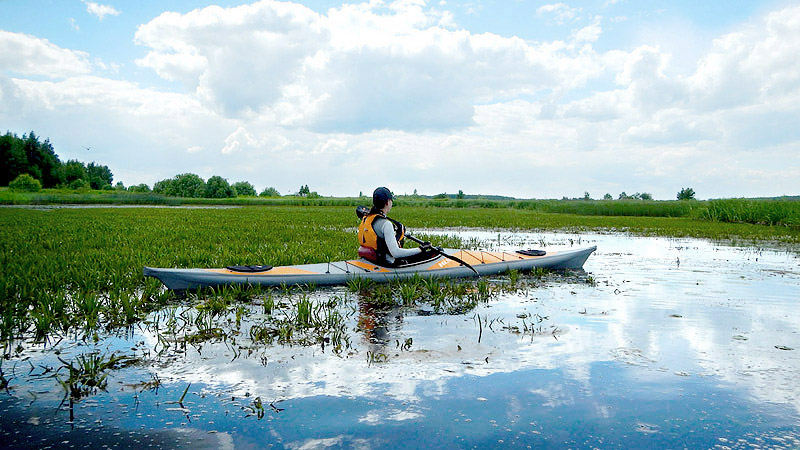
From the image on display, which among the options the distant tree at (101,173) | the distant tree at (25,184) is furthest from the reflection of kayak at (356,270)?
the distant tree at (101,173)

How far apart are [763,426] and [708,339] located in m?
2.09

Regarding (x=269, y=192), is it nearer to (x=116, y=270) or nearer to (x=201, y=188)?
(x=201, y=188)

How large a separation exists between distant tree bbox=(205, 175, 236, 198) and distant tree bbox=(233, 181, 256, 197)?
5160mm

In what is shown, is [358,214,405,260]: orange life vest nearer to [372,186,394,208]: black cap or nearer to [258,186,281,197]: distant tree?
[372,186,394,208]: black cap

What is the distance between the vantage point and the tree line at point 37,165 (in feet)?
231

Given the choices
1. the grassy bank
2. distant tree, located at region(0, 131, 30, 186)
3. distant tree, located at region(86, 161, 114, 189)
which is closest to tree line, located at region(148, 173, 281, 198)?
distant tree, located at region(86, 161, 114, 189)

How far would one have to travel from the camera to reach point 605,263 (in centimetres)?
1059

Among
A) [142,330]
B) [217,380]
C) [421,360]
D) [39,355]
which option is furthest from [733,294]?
[39,355]

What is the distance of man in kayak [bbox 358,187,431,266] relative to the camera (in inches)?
280

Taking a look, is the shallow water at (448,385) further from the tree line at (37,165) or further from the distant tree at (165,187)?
the distant tree at (165,187)

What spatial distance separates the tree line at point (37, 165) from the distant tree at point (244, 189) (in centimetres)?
2176

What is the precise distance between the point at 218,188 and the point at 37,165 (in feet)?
80.5

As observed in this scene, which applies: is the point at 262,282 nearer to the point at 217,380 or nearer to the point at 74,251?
the point at 217,380

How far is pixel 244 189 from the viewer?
89562mm
